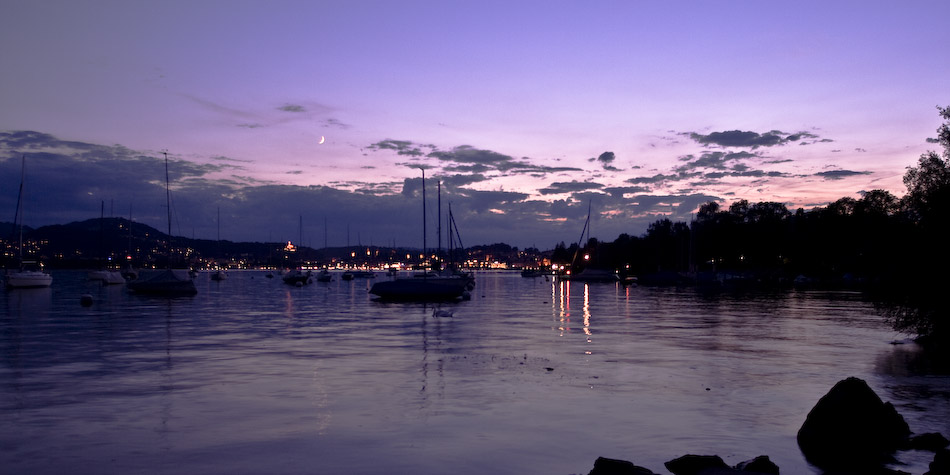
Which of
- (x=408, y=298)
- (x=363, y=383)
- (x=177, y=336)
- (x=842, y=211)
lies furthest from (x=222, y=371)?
(x=842, y=211)

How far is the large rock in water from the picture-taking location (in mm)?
12148

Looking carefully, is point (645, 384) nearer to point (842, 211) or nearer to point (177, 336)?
point (177, 336)

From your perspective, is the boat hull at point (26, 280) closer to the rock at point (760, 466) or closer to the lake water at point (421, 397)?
the lake water at point (421, 397)

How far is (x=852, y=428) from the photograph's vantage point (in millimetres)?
12445

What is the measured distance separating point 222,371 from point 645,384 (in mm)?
12367

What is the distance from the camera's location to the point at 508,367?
21.6m

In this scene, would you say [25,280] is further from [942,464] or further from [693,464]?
[942,464]

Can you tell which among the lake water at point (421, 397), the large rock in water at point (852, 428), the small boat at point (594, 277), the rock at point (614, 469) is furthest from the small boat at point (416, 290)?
the small boat at point (594, 277)

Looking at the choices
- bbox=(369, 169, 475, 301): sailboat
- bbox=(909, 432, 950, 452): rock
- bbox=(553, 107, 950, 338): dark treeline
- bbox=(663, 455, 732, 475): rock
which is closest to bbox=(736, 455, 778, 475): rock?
bbox=(663, 455, 732, 475): rock

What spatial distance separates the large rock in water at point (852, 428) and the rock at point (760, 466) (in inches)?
70.6

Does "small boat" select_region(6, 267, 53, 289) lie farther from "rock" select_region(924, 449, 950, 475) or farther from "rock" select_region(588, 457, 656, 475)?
"rock" select_region(924, 449, 950, 475)

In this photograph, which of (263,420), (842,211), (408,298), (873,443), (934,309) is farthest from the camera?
(842,211)

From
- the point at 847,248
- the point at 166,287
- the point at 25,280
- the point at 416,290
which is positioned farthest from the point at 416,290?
the point at 847,248

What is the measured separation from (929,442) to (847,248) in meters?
119
